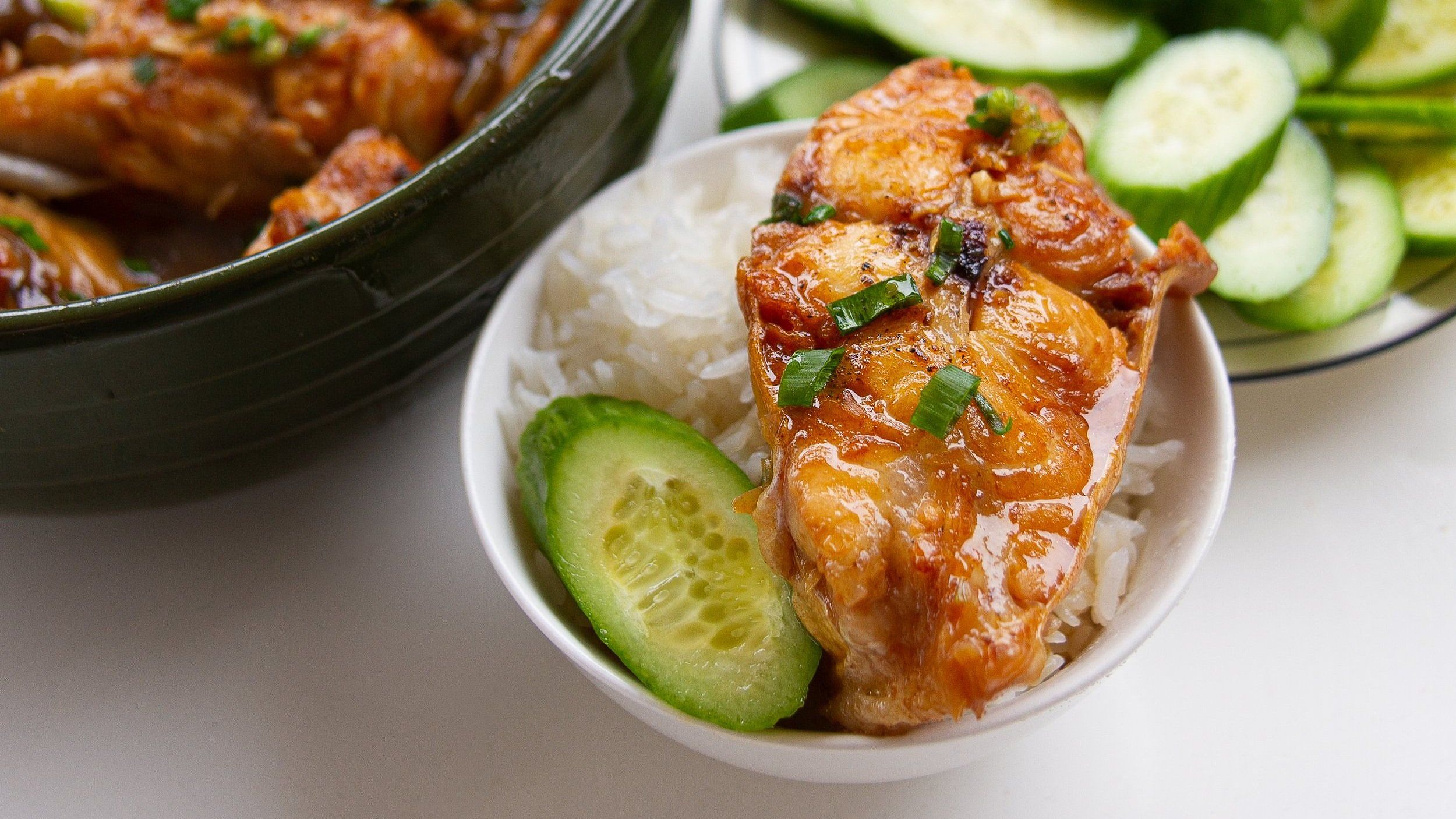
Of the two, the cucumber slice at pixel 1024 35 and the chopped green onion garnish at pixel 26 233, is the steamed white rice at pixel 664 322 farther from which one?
the chopped green onion garnish at pixel 26 233

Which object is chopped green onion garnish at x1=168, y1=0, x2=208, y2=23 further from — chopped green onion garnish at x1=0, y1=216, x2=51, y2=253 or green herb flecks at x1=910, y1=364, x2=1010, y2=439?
green herb flecks at x1=910, y1=364, x2=1010, y2=439

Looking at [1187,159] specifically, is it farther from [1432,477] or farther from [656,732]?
[656,732]

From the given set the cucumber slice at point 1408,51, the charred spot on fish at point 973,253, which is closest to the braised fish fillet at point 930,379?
the charred spot on fish at point 973,253

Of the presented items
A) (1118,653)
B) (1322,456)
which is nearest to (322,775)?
(1118,653)

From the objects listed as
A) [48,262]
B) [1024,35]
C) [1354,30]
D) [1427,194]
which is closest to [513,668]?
[48,262]

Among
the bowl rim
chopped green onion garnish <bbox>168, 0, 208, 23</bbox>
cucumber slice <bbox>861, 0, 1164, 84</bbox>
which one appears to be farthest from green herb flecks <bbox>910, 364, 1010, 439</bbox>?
chopped green onion garnish <bbox>168, 0, 208, 23</bbox>

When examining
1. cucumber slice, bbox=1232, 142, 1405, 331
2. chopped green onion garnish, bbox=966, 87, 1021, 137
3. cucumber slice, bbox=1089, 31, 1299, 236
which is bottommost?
cucumber slice, bbox=1232, 142, 1405, 331
